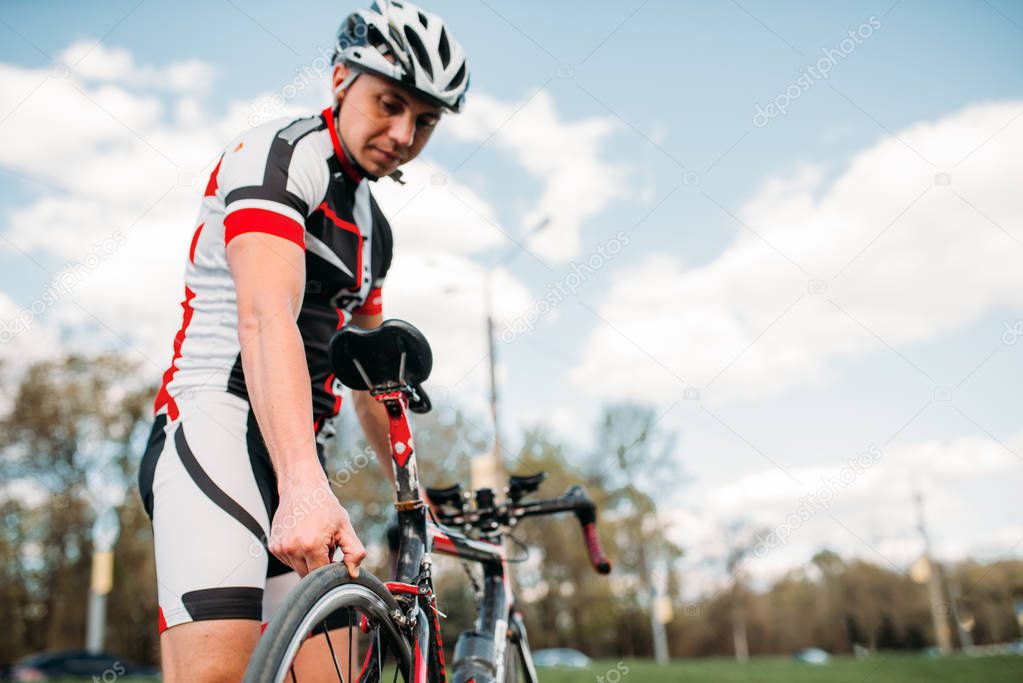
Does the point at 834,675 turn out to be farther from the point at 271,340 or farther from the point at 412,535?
the point at 271,340

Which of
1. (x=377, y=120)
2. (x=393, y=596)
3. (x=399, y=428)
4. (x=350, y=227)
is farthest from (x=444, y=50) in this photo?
(x=393, y=596)

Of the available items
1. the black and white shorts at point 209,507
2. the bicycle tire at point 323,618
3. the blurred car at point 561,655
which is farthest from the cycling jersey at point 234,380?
the blurred car at point 561,655

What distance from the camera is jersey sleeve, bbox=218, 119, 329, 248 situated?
1.64 meters

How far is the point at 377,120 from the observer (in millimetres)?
1919

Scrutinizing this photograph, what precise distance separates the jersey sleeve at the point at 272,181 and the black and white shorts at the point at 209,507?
0.39 meters

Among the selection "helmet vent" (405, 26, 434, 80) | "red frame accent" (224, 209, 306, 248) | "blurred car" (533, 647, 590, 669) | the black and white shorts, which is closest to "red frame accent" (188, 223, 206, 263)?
"red frame accent" (224, 209, 306, 248)

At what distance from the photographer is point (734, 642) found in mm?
50156

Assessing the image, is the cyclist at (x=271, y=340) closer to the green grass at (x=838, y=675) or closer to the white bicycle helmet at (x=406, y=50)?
the white bicycle helmet at (x=406, y=50)

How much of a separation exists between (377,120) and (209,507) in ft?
3.25

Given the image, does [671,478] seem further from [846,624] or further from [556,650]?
[846,624]

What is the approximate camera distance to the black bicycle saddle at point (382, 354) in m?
1.71

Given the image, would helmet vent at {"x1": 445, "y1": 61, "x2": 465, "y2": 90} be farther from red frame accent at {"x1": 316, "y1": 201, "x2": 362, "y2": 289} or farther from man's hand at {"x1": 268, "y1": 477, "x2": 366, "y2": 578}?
man's hand at {"x1": 268, "y1": 477, "x2": 366, "y2": 578}

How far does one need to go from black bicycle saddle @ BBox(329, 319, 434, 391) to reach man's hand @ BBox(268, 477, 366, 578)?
35 cm

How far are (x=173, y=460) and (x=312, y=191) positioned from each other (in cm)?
67
